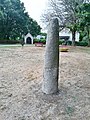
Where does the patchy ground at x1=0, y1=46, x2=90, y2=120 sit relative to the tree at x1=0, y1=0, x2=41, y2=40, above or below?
below

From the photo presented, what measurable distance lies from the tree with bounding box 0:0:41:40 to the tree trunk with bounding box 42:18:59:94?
34.9 meters

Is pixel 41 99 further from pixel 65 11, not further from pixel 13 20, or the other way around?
pixel 13 20

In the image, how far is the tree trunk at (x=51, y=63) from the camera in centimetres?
574

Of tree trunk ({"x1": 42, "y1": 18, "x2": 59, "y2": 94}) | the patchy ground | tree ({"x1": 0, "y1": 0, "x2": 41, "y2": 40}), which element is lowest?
the patchy ground

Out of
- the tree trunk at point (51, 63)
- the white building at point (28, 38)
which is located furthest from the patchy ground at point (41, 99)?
A: the white building at point (28, 38)

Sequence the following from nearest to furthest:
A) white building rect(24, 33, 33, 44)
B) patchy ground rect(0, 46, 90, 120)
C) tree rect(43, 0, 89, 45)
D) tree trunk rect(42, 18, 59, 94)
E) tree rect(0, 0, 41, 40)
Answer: patchy ground rect(0, 46, 90, 120) → tree trunk rect(42, 18, 59, 94) → tree rect(43, 0, 89, 45) → tree rect(0, 0, 41, 40) → white building rect(24, 33, 33, 44)

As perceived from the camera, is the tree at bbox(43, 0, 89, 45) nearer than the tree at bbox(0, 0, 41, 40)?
Yes

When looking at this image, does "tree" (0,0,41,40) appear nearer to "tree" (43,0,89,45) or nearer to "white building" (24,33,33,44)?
"white building" (24,33,33,44)

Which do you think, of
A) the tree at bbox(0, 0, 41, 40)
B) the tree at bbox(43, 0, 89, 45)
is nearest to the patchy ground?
the tree at bbox(43, 0, 89, 45)

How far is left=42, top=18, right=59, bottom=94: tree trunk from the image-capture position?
226 inches

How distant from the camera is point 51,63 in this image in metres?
5.74

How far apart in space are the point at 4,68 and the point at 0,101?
129 inches

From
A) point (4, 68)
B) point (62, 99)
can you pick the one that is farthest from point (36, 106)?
point (4, 68)

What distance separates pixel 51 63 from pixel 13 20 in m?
39.6
